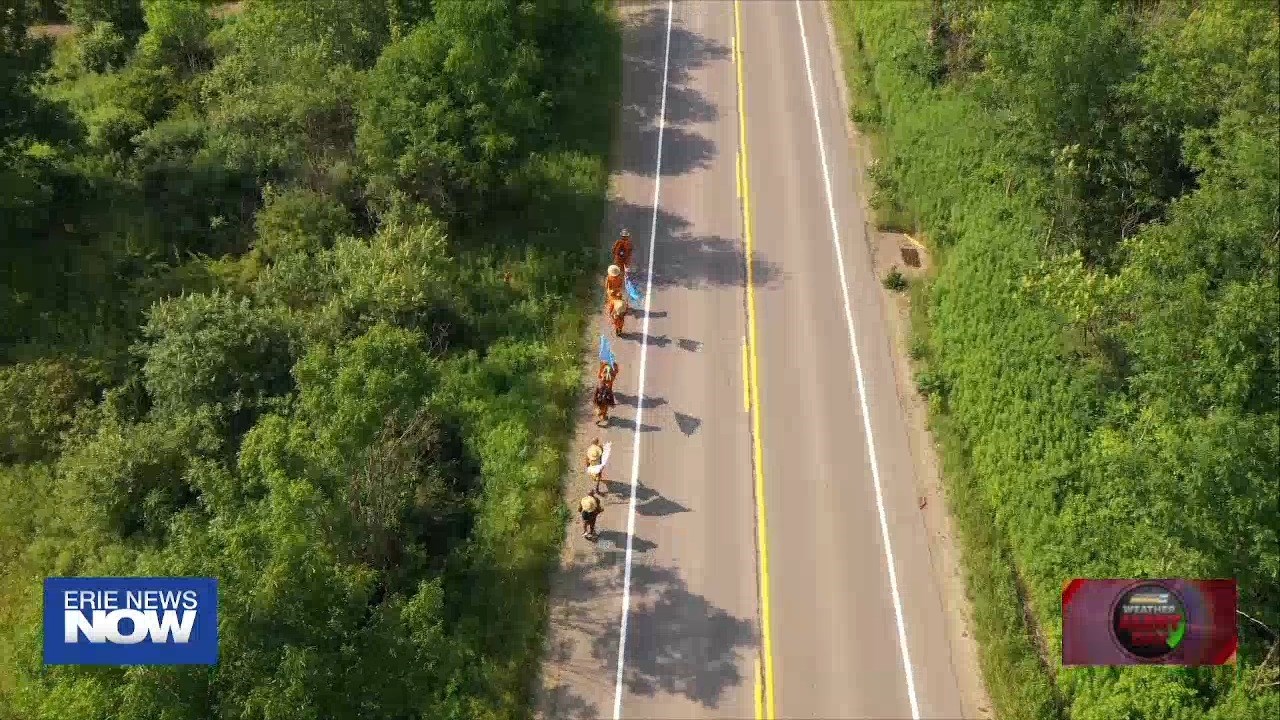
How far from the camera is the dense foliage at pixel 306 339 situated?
19.5 meters

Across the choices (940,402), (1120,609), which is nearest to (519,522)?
(940,402)

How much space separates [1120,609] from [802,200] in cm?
1805

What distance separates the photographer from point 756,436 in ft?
83.7

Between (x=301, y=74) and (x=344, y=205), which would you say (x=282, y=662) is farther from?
(x=301, y=74)

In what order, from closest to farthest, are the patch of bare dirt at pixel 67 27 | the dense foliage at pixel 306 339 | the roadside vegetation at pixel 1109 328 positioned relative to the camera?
the roadside vegetation at pixel 1109 328, the dense foliage at pixel 306 339, the patch of bare dirt at pixel 67 27

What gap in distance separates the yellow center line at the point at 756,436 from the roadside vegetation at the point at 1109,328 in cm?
467

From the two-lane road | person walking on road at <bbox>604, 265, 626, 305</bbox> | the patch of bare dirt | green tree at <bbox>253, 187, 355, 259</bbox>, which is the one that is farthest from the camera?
the patch of bare dirt

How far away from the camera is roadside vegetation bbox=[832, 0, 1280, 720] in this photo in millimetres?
18344

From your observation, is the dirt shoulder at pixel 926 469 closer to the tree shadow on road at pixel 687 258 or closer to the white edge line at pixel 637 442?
the tree shadow on road at pixel 687 258

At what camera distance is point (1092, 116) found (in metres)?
25.6

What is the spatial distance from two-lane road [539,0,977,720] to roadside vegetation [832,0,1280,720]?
1.81 meters

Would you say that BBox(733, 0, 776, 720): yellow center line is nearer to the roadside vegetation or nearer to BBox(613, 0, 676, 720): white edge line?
BBox(613, 0, 676, 720): white edge line

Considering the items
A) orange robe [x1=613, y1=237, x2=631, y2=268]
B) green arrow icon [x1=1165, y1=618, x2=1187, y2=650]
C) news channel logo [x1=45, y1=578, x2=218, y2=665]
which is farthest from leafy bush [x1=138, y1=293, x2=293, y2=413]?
green arrow icon [x1=1165, y1=618, x2=1187, y2=650]
